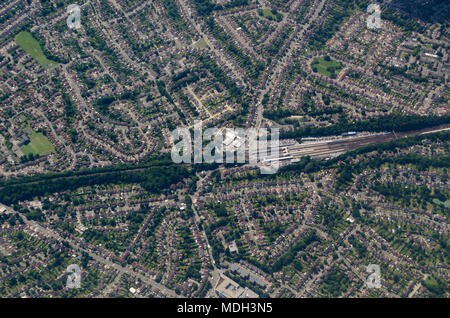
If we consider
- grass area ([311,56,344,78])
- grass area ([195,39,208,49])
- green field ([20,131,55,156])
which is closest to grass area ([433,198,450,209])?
grass area ([311,56,344,78])

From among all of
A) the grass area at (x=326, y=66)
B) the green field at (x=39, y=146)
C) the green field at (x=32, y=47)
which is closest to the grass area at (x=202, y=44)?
the grass area at (x=326, y=66)

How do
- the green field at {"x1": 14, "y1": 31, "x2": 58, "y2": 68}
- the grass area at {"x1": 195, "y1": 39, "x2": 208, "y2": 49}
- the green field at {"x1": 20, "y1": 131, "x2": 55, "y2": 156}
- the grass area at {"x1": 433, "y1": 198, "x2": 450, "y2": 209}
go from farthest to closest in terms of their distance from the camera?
the grass area at {"x1": 195, "y1": 39, "x2": 208, "y2": 49} → the green field at {"x1": 14, "y1": 31, "x2": 58, "y2": 68} → the green field at {"x1": 20, "y1": 131, "x2": 55, "y2": 156} → the grass area at {"x1": 433, "y1": 198, "x2": 450, "y2": 209}

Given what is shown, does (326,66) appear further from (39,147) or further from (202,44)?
(39,147)

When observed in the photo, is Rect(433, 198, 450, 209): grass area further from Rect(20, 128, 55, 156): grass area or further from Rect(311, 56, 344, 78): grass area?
Rect(20, 128, 55, 156): grass area

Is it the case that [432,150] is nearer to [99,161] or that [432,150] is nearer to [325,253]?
[325,253]

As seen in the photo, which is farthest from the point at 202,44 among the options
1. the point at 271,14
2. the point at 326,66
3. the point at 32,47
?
the point at 32,47
